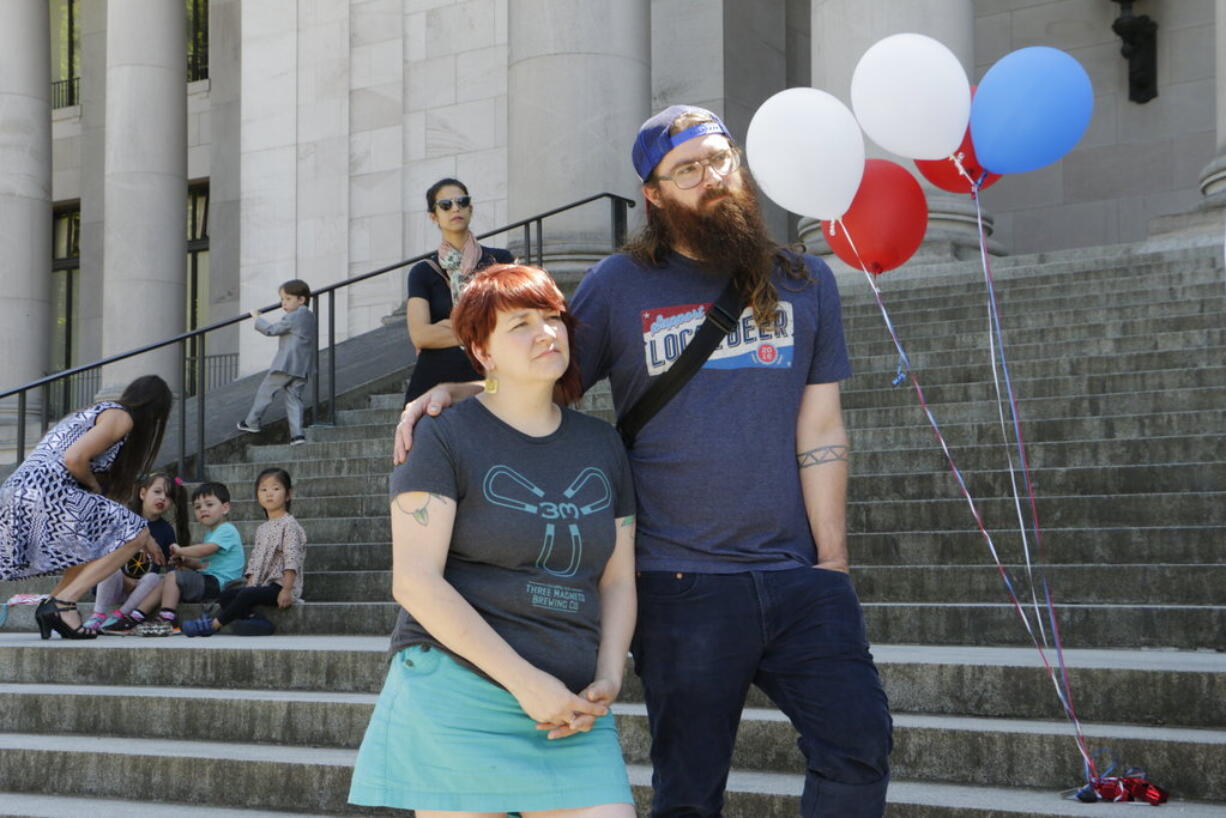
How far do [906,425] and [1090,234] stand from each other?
958 cm

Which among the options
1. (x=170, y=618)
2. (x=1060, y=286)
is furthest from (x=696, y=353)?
(x=1060, y=286)

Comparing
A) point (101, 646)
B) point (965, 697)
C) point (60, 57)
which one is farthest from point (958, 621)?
point (60, 57)

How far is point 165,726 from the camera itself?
6.25 metres

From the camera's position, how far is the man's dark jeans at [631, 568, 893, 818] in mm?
2992

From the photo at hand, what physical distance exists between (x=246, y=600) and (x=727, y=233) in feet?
17.2

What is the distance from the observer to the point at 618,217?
44.2 feet

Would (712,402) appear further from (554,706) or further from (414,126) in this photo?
(414,126)

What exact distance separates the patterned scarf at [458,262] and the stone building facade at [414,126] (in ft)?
22.1

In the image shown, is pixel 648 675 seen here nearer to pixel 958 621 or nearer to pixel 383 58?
pixel 958 621

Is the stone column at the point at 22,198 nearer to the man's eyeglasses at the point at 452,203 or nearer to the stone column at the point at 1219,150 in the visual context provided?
the stone column at the point at 1219,150

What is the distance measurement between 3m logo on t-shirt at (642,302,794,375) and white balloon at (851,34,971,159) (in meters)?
1.96

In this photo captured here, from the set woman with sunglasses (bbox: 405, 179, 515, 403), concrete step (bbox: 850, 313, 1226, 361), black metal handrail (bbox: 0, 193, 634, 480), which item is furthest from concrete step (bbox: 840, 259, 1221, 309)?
woman with sunglasses (bbox: 405, 179, 515, 403)

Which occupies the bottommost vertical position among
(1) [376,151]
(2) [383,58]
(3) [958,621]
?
(3) [958,621]

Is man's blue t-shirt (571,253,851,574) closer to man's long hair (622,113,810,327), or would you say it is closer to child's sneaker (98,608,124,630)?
man's long hair (622,113,810,327)
